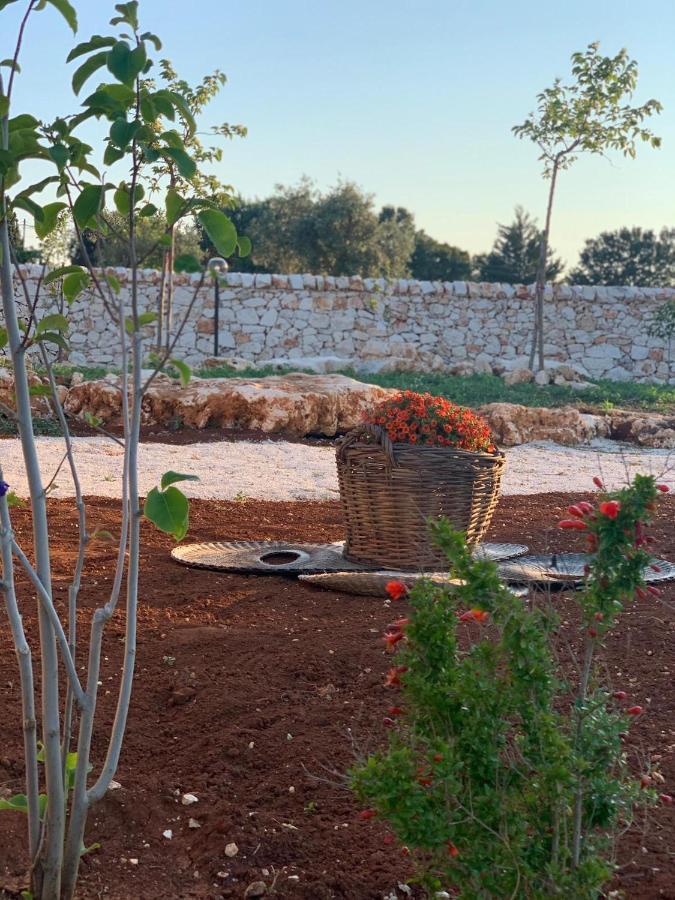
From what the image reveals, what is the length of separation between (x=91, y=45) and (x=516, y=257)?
32283mm

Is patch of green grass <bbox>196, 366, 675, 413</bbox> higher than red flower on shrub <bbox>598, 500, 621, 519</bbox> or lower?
lower

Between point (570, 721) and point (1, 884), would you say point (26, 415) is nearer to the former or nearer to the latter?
point (1, 884)

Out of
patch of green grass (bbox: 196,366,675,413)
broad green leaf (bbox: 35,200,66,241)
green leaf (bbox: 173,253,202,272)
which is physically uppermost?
broad green leaf (bbox: 35,200,66,241)

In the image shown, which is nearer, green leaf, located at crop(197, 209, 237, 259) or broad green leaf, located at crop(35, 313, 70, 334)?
green leaf, located at crop(197, 209, 237, 259)

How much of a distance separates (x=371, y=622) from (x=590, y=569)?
A: 2139 millimetres

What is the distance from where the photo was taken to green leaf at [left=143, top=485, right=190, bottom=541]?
1547mm

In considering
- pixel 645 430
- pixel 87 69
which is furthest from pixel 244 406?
pixel 87 69

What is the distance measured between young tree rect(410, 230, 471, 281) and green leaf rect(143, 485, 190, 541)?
101ft

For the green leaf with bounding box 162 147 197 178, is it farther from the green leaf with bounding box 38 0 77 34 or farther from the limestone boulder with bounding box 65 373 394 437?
the limestone boulder with bounding box 65 373 394 437

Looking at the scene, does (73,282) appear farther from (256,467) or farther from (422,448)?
(256,467)

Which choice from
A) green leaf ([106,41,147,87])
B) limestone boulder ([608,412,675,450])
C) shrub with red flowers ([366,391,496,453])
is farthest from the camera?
limestone boulder ([608,412,675,450])

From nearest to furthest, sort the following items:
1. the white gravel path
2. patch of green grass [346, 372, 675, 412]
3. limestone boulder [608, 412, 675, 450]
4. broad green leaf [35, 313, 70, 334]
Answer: broad green leaf [35, 313, 70, 334], the white gravel path, limestone boulder [608, 412, 675, 450], patch of green grass [346, 372, 675, 412]

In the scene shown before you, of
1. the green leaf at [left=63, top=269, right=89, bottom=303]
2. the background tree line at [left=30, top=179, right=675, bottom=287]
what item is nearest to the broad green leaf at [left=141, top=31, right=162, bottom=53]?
the green leaf at [left=63, top=269, right=89, bottom=303]

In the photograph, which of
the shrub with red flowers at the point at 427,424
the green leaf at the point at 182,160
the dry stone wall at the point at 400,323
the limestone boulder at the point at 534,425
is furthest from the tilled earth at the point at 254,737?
the dry stone wall at the point at 400,323
